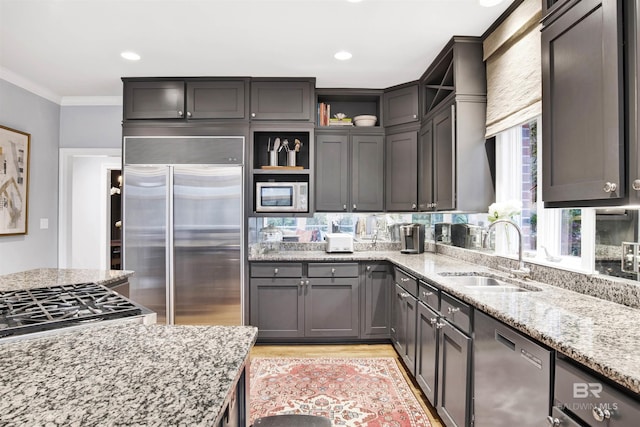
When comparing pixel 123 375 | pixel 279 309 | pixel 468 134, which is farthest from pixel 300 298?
pixel 123 375

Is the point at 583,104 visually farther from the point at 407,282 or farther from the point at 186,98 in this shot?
the point at 186,98

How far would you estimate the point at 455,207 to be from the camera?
8.82ft

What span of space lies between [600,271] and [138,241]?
3.52 meters

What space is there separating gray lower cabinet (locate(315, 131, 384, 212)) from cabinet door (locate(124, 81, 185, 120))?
1.45 metres

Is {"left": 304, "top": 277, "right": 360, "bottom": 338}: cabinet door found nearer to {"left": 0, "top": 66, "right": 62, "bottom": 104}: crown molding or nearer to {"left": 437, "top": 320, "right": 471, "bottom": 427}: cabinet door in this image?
{"left": 437, "top": 320, "right": 471, "bottom": 427}: cabinet door

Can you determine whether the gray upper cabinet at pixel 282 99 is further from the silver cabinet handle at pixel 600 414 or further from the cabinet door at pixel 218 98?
the silver cabinet handle at pixel 600 414

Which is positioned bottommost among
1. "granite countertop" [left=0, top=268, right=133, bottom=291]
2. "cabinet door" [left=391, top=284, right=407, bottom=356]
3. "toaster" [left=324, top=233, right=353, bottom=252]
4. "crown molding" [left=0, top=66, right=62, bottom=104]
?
"cabinet door" [left=391, top=284, right=407, bottom=356]

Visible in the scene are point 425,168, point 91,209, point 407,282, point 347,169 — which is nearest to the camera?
point 407,282

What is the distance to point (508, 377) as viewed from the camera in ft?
4.56

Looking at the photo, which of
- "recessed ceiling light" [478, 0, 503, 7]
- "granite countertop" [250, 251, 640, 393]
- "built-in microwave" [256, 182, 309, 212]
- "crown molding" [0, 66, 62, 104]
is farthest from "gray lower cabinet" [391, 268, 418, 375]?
"crown molding" [0, 66, 62, 104]

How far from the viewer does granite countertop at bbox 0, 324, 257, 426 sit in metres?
0.64

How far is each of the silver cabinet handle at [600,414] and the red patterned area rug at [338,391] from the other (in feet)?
4.68

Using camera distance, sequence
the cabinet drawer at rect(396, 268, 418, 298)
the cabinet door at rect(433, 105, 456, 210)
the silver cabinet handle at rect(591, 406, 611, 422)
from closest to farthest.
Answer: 1. the silver cabinet handle at rect(591, 406, 611, 422)
2. the cabinet drawer at rect(396, 268, 418, 298)
3. the cabinet door at rect(433, 105, 456, 210)

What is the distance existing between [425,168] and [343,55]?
49.4 inches
